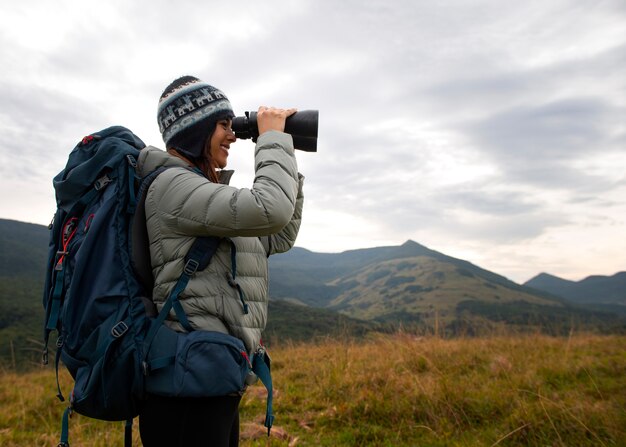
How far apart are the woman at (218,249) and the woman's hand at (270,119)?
58 mm

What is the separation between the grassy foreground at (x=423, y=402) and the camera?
3.31 m

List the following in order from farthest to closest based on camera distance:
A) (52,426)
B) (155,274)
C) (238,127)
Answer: (52,426) < (238,127) < (155,274)

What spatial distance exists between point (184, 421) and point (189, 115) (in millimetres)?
1139

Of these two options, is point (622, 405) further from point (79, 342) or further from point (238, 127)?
point (79, 342)

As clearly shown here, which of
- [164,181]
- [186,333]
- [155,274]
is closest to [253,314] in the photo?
[186,333]

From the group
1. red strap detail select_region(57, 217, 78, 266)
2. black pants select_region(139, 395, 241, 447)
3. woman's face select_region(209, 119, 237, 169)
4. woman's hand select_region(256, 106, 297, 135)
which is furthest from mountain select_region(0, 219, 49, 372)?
woman's hand select_region(256, 106, 297, 135)

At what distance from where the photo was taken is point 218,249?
154cm

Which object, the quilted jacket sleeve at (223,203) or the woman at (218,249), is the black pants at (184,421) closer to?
the woman at (218,249)

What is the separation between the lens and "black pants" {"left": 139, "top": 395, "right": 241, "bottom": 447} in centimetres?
142

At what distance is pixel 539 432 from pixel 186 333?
10.1 feet

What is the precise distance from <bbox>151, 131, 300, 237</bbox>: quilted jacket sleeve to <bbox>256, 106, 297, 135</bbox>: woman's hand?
23 cm

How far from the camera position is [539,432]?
3.26m

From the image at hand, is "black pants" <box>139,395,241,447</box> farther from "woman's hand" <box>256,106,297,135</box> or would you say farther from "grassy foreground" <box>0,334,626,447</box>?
"grassy foreground" <box>0,334,626,447</box>

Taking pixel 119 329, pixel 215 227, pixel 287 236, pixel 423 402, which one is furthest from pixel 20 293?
pixel 215 227
